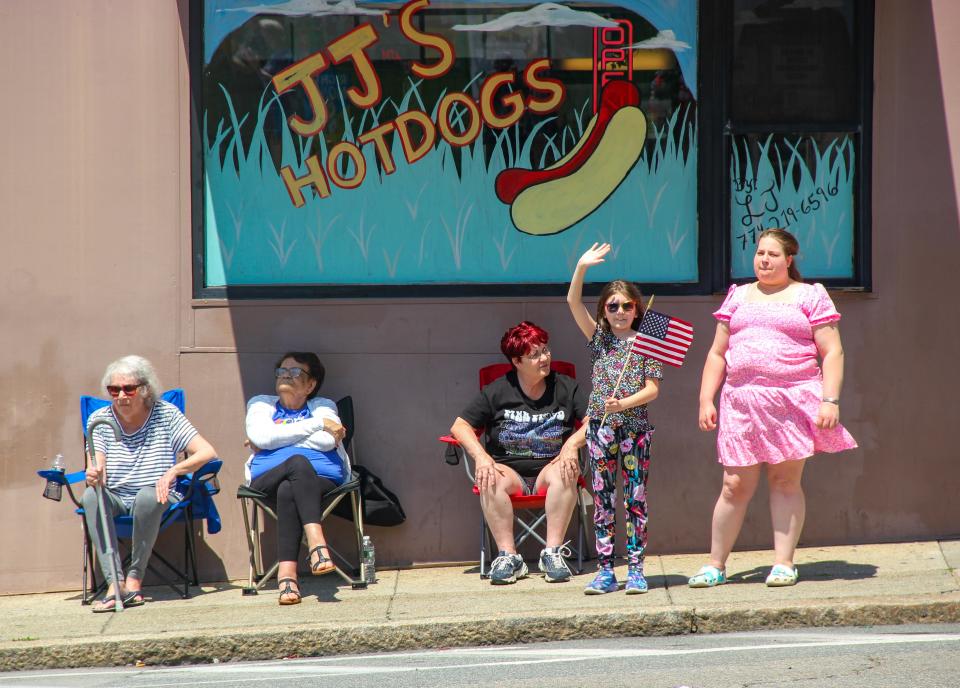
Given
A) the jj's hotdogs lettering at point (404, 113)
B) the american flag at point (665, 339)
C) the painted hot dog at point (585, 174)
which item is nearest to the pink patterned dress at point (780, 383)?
the american flag at point (665, 339)

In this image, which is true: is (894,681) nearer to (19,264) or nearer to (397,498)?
(397,498)

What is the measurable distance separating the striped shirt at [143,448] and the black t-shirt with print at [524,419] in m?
1.64

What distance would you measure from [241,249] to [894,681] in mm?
4529

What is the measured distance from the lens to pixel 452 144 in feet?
26.5

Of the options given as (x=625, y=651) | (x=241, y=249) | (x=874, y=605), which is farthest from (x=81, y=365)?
(x=874, y=605)

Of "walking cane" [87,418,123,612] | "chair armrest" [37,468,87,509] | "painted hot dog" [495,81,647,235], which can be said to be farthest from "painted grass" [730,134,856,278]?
"chair armrest" [37,468,87,509]

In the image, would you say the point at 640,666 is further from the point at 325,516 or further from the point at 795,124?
the point at 795,124

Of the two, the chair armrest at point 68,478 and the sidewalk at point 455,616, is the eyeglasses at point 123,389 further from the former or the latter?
the sidewalk at point 455,616

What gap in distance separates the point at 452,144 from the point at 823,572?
130 inches

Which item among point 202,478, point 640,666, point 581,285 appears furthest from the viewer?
point 202,478

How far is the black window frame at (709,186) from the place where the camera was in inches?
313

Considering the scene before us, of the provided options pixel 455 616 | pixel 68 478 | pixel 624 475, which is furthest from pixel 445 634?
pixel 68 478

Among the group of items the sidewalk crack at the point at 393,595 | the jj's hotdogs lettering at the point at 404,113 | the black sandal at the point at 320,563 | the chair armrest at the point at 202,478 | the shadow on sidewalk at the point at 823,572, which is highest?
the jj's hotdogs lettering at the point at 404,113

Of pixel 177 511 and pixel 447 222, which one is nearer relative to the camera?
pixel 177 511
